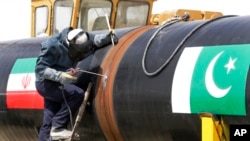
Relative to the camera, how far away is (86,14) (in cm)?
1009

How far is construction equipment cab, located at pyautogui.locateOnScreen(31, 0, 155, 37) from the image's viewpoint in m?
10.0

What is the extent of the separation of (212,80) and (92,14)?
522 cm

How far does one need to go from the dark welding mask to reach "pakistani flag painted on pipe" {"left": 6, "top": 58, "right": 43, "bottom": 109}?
880 mm

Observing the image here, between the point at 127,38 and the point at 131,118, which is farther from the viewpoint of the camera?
the point at 127,38

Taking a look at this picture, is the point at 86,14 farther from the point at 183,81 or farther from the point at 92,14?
the point at 183,81

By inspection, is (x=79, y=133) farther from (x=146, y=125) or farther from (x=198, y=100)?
(x=198, y=100)

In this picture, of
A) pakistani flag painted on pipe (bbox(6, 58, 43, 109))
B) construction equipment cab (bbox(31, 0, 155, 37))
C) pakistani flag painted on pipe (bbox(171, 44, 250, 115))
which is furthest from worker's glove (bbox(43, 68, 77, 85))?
construction equipment cab (bbox(31, 0, 155, 37))

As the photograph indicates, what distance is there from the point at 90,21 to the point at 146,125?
15.0 feet

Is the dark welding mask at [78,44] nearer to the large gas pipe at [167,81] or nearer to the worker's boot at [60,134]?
the large gas pipe at [167,81]

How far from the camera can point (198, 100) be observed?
5184mm

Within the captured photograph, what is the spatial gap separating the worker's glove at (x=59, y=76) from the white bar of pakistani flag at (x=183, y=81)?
1.15 meters

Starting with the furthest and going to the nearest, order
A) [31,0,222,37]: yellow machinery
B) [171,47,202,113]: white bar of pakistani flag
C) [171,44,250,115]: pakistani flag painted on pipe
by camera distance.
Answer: [31,0,222,37]: yellow machinery, [171,47,202,113]: white bar of pakistani flag, [171,44,250,115]: pakistani flag painted on pipe

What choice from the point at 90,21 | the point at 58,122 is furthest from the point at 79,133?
the point at 90,21

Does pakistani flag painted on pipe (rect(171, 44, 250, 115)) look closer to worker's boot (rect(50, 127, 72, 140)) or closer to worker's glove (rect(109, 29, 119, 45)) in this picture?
worker's glove (rect(109, 29, 119, 45))
